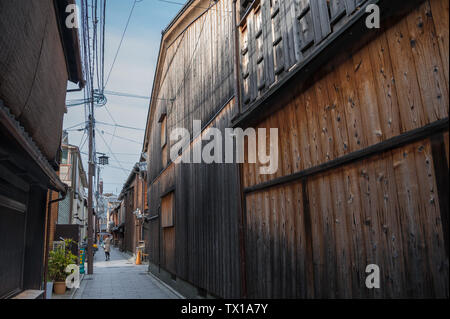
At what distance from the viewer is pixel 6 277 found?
5945 millimetres

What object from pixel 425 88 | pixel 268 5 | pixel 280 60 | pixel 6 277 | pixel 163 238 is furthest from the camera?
pixel 163 238

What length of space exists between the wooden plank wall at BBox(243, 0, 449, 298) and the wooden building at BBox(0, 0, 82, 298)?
327 cm

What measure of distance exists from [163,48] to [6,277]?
1102cm

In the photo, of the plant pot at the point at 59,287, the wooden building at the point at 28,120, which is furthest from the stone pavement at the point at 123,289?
the wooden building at the point at 28,120

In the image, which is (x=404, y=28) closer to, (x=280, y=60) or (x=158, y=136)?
(x=280, y=60)

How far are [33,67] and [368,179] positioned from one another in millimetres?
4486

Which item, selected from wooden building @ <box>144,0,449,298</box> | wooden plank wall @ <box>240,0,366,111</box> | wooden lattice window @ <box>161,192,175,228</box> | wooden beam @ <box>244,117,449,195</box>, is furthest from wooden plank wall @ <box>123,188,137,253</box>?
wooden beam @ <box>244,117,449,195</box>

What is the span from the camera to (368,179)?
11.3 feet

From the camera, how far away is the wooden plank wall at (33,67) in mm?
3854

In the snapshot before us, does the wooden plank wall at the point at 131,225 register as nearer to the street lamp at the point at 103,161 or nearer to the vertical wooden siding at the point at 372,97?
the street lamp at the point at 103,161

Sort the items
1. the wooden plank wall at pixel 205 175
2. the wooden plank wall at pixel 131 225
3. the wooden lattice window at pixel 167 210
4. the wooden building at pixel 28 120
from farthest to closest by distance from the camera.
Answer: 1. the wooden plank wall at pixel 131 225
2. the wooden lattice window at pixel 167 210
3. the wooden plank wall at pixel 205 175
4. the wooden building at pixel 28 120

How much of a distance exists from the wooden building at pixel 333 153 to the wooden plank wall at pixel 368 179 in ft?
0.04

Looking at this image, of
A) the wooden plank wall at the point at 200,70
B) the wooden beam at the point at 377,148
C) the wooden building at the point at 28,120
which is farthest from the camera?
the wooden plank wall at the point at 200,70
